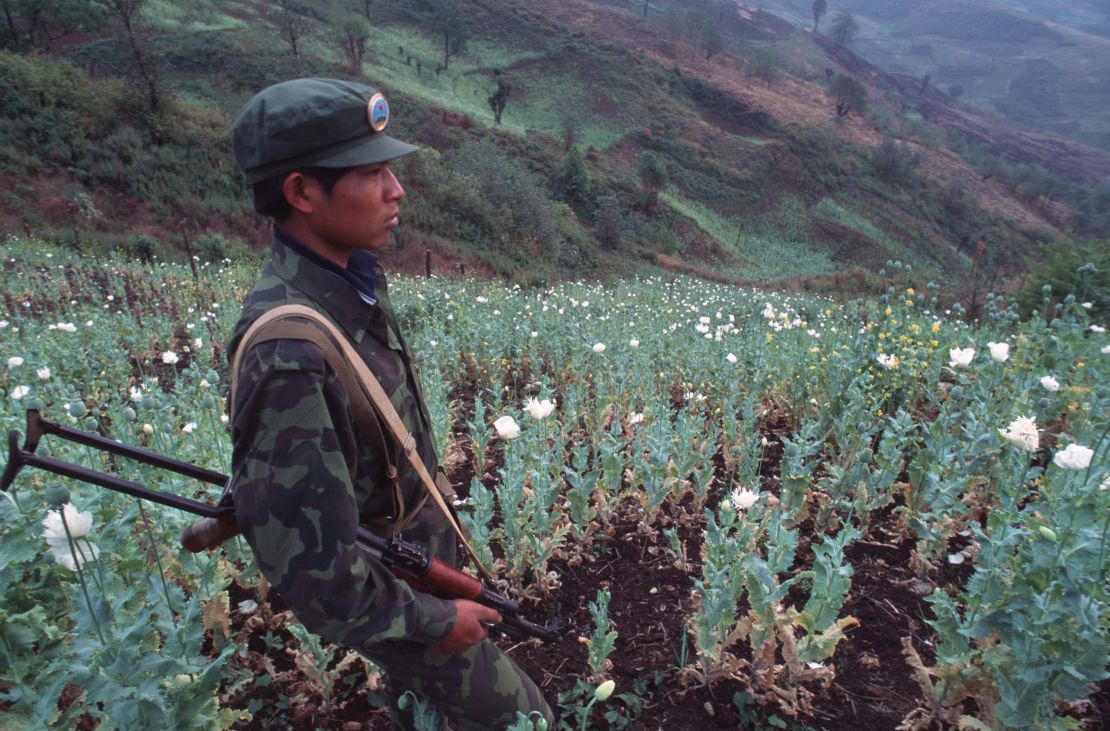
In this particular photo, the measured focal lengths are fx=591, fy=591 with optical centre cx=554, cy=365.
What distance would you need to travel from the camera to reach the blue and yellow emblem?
59.1 inches

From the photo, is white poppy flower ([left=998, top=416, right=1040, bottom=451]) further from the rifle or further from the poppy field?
the rifle

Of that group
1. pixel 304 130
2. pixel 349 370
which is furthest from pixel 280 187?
pixel 349 370

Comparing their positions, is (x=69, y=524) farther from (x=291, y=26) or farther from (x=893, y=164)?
(x=893, y=164)

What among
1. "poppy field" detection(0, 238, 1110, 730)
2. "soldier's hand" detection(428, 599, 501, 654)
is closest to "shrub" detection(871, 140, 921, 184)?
"poppy field" detection(0, 238, 1110, 730)

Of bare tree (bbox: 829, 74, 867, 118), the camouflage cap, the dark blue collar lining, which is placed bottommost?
the dark blue collar lining

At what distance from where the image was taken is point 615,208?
117 feet

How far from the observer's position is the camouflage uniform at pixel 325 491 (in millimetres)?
1278

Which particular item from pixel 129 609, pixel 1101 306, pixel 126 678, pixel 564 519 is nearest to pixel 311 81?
pixel 126 678

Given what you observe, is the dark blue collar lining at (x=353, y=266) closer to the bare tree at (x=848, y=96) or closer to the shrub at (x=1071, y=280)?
the shrub at (x=1071, y=280)

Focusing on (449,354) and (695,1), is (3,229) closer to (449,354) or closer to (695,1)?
(449,354)

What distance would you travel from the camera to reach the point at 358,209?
5.02ft

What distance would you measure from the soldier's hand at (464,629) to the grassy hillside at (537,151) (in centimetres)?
1951

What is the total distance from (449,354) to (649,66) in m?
66.3

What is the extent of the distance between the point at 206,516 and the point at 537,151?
134 ft
